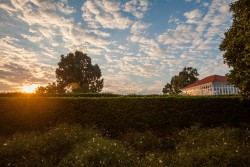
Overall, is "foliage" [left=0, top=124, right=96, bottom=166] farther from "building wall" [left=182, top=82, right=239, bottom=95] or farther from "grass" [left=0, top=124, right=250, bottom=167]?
"building wall" [left=182, top=82, right=239, bottom=95]

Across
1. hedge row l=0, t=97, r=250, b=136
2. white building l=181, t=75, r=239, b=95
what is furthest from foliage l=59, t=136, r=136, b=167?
white building l=181, t=75, r=239, b=95

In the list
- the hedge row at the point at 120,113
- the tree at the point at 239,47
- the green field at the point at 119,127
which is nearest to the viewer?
the green field at the point at 119,127

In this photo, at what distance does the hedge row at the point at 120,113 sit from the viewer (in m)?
13.7

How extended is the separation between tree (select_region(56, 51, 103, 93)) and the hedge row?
45.3m

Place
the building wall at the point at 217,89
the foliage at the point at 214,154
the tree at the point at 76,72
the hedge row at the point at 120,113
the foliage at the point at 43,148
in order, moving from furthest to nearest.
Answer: the tree at the point at 76,72 → the building wall at the point at 217,89 → the hedge row at the point at 120,113 → the foliage at the point at 43,148 → the foliage at the point at 214,154

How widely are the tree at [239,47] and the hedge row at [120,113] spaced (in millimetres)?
2758

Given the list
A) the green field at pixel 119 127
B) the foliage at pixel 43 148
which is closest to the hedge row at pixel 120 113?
the green field at pixel 119 127

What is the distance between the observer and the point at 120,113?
14.4 metres

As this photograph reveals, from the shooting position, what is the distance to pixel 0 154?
374 inches

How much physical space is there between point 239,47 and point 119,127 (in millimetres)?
8228

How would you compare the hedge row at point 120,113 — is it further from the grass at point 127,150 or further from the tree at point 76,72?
the tree at point 76,72

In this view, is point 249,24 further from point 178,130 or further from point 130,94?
point 130,94

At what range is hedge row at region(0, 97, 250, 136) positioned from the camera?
13.7 m

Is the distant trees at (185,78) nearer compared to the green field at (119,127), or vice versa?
the green field at (119,127)
